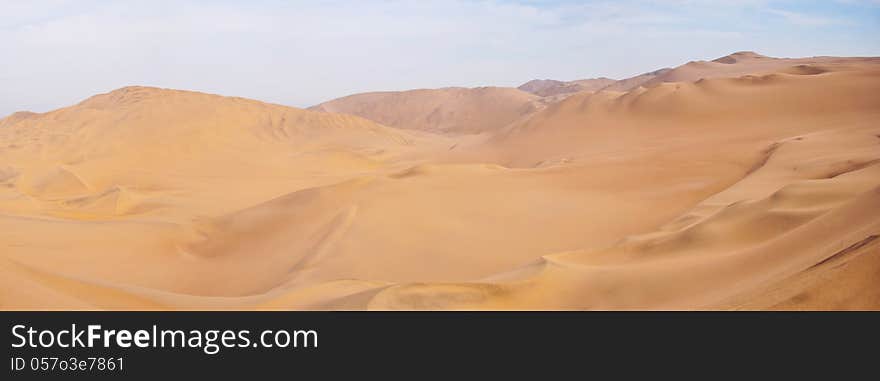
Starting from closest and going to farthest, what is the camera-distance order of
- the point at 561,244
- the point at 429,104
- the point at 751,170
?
1. the point at 561,244
2. the point at 751,170
3. the point at 429,104

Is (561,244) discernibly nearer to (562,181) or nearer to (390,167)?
(562,181)

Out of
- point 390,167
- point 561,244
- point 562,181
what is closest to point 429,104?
point 390,167

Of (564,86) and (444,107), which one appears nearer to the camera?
(444,107)

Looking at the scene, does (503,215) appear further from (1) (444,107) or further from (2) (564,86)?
(2) (564,86)

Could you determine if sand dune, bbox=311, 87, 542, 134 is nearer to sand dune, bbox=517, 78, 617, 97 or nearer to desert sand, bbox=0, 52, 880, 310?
sand dune, bbox=517, 78, 617, 97

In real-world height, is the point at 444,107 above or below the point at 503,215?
above

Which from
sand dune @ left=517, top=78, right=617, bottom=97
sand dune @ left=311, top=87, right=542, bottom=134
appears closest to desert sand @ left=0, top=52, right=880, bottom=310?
sand dune @ left=311, top=87, right=542, bottom=134

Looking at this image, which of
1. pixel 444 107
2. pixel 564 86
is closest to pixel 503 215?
pixel 444 107

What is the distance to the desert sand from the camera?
158 inches

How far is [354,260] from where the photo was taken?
732 centimetres

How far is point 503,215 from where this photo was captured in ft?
30.0
